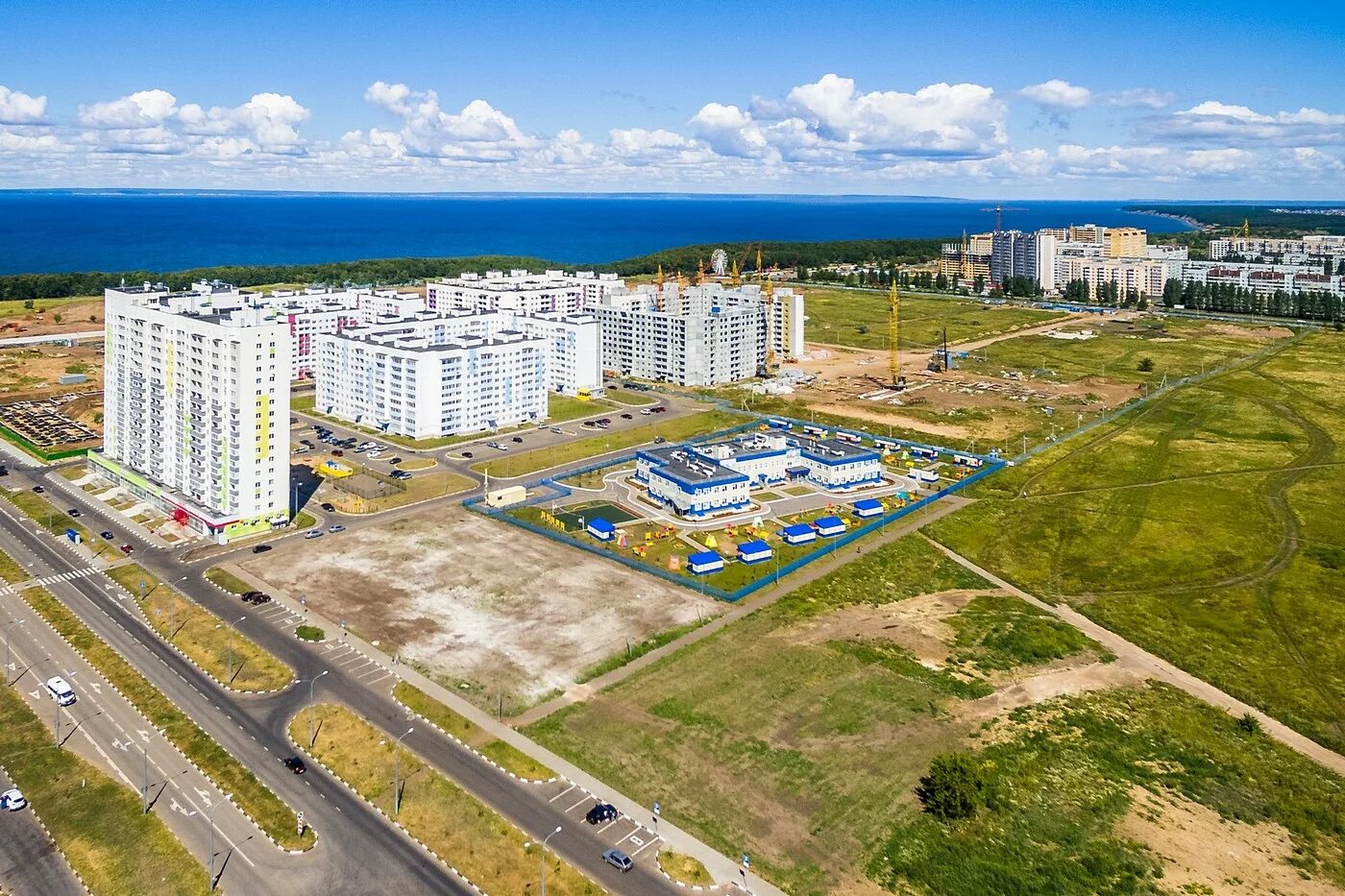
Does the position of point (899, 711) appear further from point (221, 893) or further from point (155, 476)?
point (155, 476)

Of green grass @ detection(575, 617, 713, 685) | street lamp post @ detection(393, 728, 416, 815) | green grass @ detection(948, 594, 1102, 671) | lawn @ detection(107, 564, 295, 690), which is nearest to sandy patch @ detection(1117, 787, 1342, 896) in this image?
green grass @ detection(948, 594, 1102, 671)

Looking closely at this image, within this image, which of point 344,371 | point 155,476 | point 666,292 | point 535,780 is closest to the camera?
point 535,780

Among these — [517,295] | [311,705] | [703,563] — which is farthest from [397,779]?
[517,295]

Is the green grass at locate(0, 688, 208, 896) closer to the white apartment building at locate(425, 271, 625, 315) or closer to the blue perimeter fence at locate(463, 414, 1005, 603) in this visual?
the blue perimeter fence at locate(463, 414, 1005, 603)

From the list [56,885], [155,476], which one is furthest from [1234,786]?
[155,476]

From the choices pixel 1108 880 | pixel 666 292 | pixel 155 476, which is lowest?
pixel 1108 880

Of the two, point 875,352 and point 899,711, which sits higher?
point 875,352
